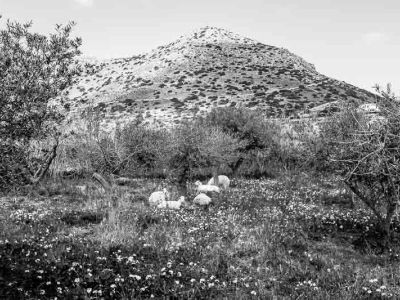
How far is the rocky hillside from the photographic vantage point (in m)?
57.8

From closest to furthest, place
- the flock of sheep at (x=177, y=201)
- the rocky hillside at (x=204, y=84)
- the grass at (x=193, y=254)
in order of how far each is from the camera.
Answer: the grass at (x=193, y=254)
the flock of sheep at (x=177, y=201)
the rocky hillside at (x=204, y=84)

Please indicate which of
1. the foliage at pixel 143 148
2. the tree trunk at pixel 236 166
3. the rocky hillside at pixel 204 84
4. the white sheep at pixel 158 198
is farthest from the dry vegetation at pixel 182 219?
the rocky hillside at pixel 204 84

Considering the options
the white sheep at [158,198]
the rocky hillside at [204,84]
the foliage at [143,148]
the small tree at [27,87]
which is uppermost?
the rocky hillside at [204,84]

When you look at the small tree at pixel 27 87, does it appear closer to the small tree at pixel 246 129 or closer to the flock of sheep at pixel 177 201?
the flock of sheep at pixel 177 201

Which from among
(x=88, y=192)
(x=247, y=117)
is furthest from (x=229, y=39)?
(x=88, y=192)

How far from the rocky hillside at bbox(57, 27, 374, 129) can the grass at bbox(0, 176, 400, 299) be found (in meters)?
34.7

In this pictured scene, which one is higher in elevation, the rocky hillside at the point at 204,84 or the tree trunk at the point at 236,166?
the rocky hillside at the point at 204,84

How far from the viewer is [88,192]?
21.9 metres

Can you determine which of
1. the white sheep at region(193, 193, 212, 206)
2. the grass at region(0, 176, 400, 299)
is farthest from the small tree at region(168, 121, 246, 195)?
the grass at region(0, 176, 400, 299)

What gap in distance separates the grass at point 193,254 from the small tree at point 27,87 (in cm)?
259

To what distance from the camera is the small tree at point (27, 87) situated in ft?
22.7

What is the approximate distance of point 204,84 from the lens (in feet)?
232

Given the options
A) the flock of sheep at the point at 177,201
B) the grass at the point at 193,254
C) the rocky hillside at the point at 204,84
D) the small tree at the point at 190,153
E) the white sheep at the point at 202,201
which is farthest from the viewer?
the rocky hillside at the point at 204,84

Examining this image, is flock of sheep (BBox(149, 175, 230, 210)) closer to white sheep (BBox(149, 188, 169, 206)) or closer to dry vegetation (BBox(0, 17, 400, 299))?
white sheep (BBox(149, 188, 169, 206))
